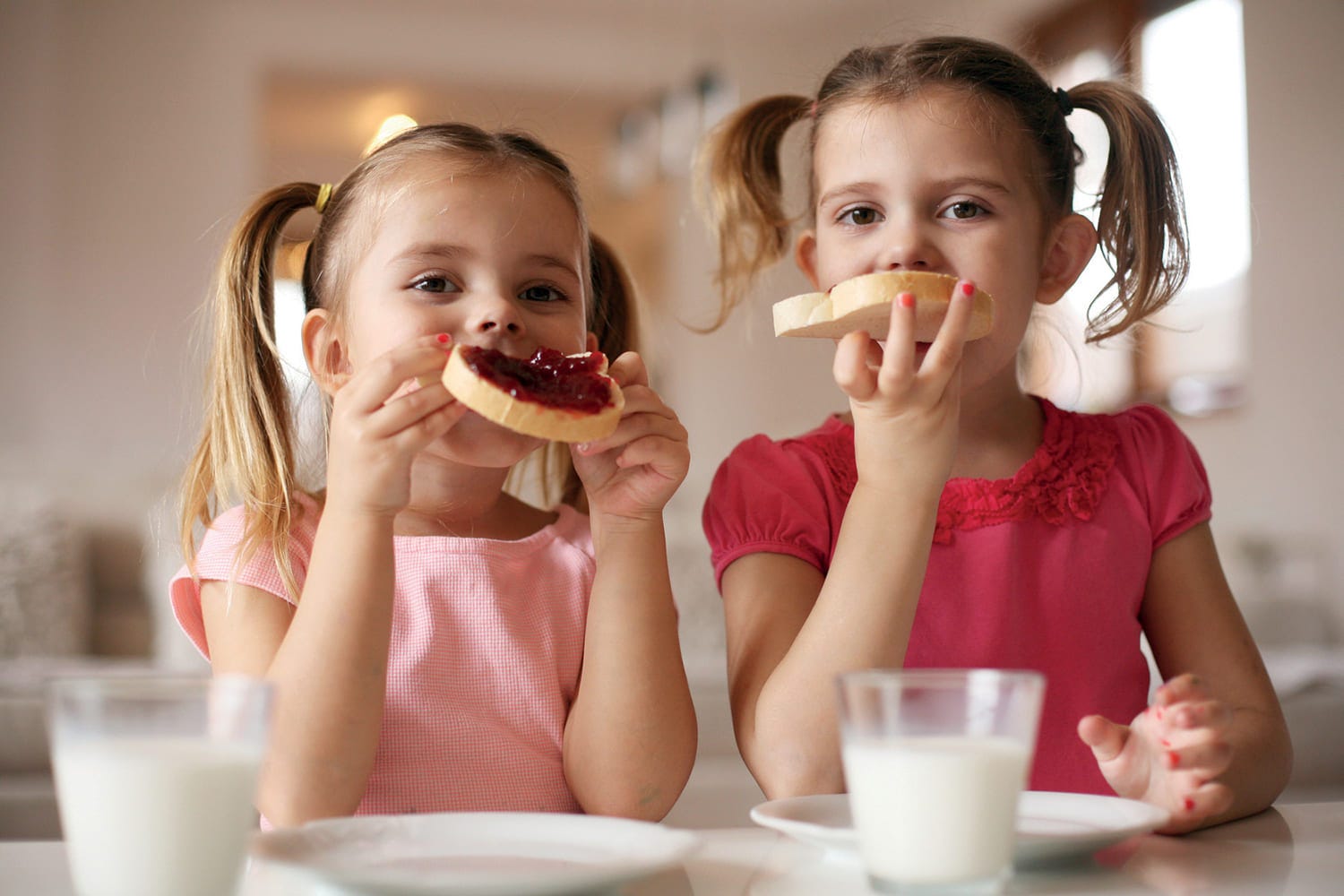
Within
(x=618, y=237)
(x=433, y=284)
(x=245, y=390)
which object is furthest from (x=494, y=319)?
(x=618, y=237)

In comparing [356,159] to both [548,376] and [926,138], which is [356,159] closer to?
[926,138]

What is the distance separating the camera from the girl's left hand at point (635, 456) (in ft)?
4.28

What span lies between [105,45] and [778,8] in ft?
12.1

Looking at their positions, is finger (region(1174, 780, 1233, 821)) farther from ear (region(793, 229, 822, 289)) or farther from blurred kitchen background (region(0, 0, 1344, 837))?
blurred kitchen background (region(0, 0, 1344, 837))

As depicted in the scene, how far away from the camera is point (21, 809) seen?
3.00 m

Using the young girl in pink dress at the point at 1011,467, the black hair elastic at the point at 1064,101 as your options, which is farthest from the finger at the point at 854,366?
the black hair elastic at the point at 1064,101

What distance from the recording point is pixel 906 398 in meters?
1.11

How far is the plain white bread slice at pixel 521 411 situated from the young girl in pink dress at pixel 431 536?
0.10ft

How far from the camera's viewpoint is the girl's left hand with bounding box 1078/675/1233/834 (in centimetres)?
95

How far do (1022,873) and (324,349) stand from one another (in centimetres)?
107

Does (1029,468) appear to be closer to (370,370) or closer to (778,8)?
(370,370)

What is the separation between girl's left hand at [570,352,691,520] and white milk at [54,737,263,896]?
→ 0.65 meters

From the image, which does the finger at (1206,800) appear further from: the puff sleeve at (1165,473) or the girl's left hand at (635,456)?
the puff sleeve at (1165,473)

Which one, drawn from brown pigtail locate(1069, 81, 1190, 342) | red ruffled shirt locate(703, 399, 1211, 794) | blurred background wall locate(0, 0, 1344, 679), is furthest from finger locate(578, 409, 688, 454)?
blurred background wall locate(0, 0, 1344, 679)
